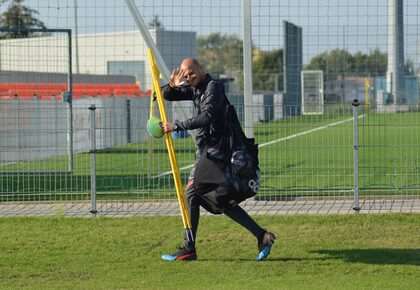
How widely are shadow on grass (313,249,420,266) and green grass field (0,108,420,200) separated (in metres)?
3.30

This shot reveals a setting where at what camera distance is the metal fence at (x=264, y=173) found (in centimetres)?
1273

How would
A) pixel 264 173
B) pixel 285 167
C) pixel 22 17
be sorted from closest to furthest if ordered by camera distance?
pixel 285 167 < pixel 264 173 < pixel 22 17

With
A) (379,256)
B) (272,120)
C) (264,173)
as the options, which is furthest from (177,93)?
(264,173)

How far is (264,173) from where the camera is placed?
49.7 feet

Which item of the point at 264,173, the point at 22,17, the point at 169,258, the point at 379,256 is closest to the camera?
the point at 169,258

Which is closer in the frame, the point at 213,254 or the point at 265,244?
the point at 265,244

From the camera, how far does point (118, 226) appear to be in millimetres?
11211

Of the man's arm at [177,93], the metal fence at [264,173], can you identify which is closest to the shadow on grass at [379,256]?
the man's arm at [177,93]

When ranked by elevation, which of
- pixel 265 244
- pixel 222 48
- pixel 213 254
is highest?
pixel 222 48

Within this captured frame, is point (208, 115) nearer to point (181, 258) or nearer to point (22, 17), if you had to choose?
point (181, 258)

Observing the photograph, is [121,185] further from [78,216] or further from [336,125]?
[336,125]

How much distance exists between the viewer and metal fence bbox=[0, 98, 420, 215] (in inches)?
501

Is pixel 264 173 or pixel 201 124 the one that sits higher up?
pixel 201 124

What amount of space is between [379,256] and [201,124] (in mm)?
2287
